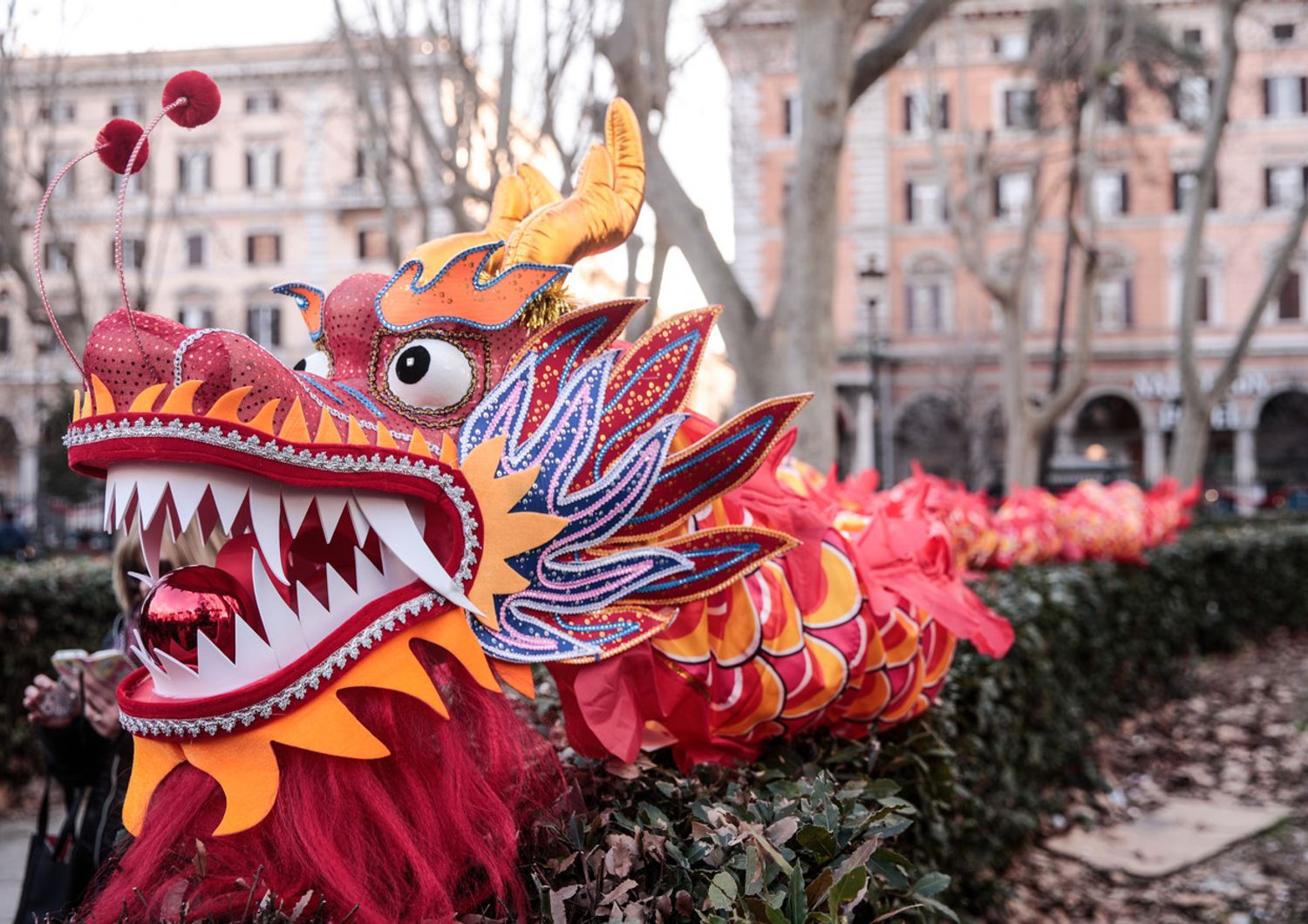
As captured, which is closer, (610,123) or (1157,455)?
(610,123)

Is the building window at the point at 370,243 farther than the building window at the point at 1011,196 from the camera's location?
Yes

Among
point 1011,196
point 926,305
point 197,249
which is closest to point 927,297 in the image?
point 926,305

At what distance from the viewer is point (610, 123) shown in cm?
241

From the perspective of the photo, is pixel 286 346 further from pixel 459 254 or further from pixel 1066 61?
pixel 459 254

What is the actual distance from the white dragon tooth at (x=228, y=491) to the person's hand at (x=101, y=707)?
1.19 m

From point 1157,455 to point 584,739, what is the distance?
32122mm

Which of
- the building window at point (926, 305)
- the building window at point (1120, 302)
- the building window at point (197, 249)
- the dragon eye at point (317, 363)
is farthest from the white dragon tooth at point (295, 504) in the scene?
the building window at point (197, 249)

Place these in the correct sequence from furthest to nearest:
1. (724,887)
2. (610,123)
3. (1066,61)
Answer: (1066,61), (610,123), (724,887)

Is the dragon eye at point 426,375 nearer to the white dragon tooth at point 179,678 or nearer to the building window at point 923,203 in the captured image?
the white dragon tooth at point 179,678

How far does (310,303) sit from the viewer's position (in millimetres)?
2117

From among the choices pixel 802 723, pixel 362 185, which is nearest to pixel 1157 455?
pixel 362 185

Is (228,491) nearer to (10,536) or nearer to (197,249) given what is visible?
(10,536)

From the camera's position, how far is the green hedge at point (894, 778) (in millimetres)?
1787

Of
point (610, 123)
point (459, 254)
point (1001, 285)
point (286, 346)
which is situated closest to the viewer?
point (459, 254)
